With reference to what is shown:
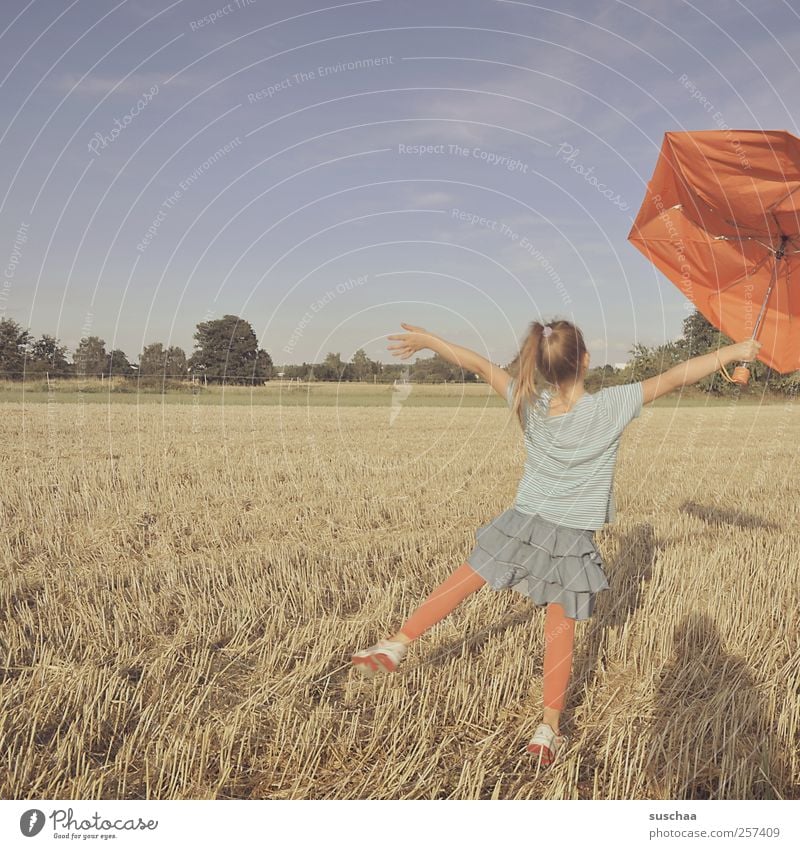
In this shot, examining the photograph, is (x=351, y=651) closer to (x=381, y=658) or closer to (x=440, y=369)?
(x=381, y=658)

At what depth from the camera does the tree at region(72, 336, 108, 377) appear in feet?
126

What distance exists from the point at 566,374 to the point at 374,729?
7.29ft

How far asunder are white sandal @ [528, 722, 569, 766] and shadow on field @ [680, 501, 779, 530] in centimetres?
635

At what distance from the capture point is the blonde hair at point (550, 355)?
3777 millimetres

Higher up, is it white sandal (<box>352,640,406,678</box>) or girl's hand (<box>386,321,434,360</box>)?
girl's hand (<box>386,321,434,360</box>)

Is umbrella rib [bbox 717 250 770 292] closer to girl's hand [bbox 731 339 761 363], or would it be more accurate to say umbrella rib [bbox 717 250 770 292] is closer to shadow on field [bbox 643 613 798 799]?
girl's hand [bbox 731 339 761 363]

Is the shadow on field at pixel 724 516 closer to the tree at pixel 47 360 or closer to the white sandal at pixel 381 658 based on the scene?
the white sandal at pixel 381 658

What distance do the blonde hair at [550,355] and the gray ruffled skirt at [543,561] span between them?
75 cm

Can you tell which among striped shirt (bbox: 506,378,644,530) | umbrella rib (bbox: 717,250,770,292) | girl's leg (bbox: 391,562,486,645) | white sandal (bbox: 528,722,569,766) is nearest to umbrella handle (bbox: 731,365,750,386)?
striped shirt (bbox: 506,378,644,530)

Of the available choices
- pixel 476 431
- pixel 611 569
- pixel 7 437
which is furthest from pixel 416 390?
pixel 611 569

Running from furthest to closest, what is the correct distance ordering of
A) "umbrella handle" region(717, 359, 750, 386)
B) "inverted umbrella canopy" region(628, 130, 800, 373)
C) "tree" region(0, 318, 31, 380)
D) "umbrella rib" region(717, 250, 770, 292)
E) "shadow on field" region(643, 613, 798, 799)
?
1. "tree" region(0, 318, 31, 380)
2. "umbrella rib" region(717, 250, 770, 292)
3. "inverted umbrella canopy" region(628, 130, 800, 373)
4. "umbrella handle" region(717, 359, 750, 386)
5. "shadow on field" region(643, 613, 798, 799)

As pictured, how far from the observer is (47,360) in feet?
130
